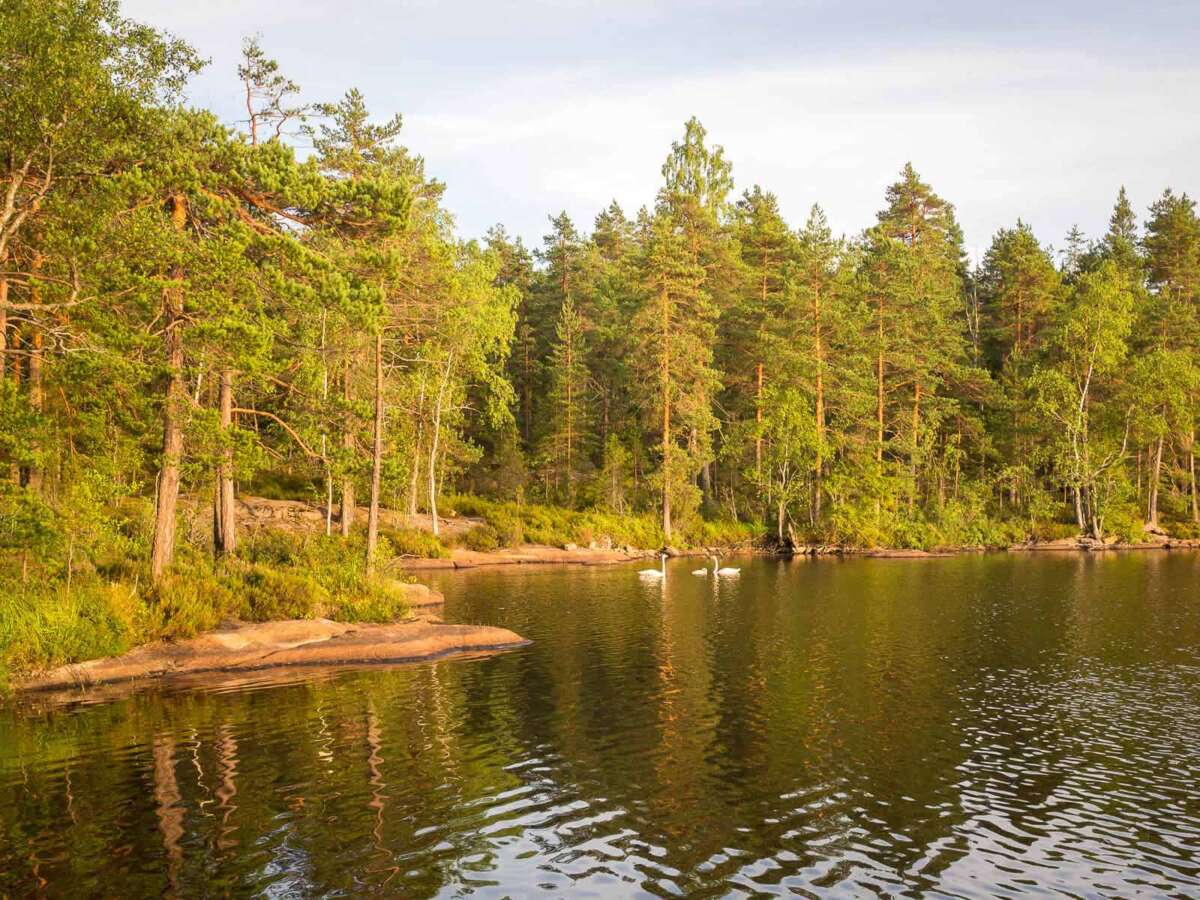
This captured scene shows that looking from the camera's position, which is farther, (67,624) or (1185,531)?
(1185,531)

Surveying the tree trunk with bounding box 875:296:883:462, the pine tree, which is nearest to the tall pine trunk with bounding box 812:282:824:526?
the tree trunk with bounding box 875:296:883:462

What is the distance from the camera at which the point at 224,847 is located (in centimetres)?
1096

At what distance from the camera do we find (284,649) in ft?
75.2

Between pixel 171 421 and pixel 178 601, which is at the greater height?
pixel 171 421

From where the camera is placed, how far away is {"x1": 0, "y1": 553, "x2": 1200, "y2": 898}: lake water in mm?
10469

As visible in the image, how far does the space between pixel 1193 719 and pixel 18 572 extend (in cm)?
2606

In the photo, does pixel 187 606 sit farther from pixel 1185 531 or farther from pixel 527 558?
pixel 1185 531

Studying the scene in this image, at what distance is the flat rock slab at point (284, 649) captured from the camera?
20141 mm

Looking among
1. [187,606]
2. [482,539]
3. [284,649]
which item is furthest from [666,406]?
[187,606]

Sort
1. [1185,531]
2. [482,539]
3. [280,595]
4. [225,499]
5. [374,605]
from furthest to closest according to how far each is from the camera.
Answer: [1185,531] < [482,539] < [225,499] < [374,605] < [280,595]

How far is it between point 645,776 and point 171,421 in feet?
52.6

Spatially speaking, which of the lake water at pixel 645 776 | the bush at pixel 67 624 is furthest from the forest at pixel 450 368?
the lake water at pixel 645 776

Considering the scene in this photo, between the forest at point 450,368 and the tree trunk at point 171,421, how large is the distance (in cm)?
10

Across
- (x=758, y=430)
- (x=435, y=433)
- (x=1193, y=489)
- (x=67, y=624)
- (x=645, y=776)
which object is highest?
(x=758, y=430)
